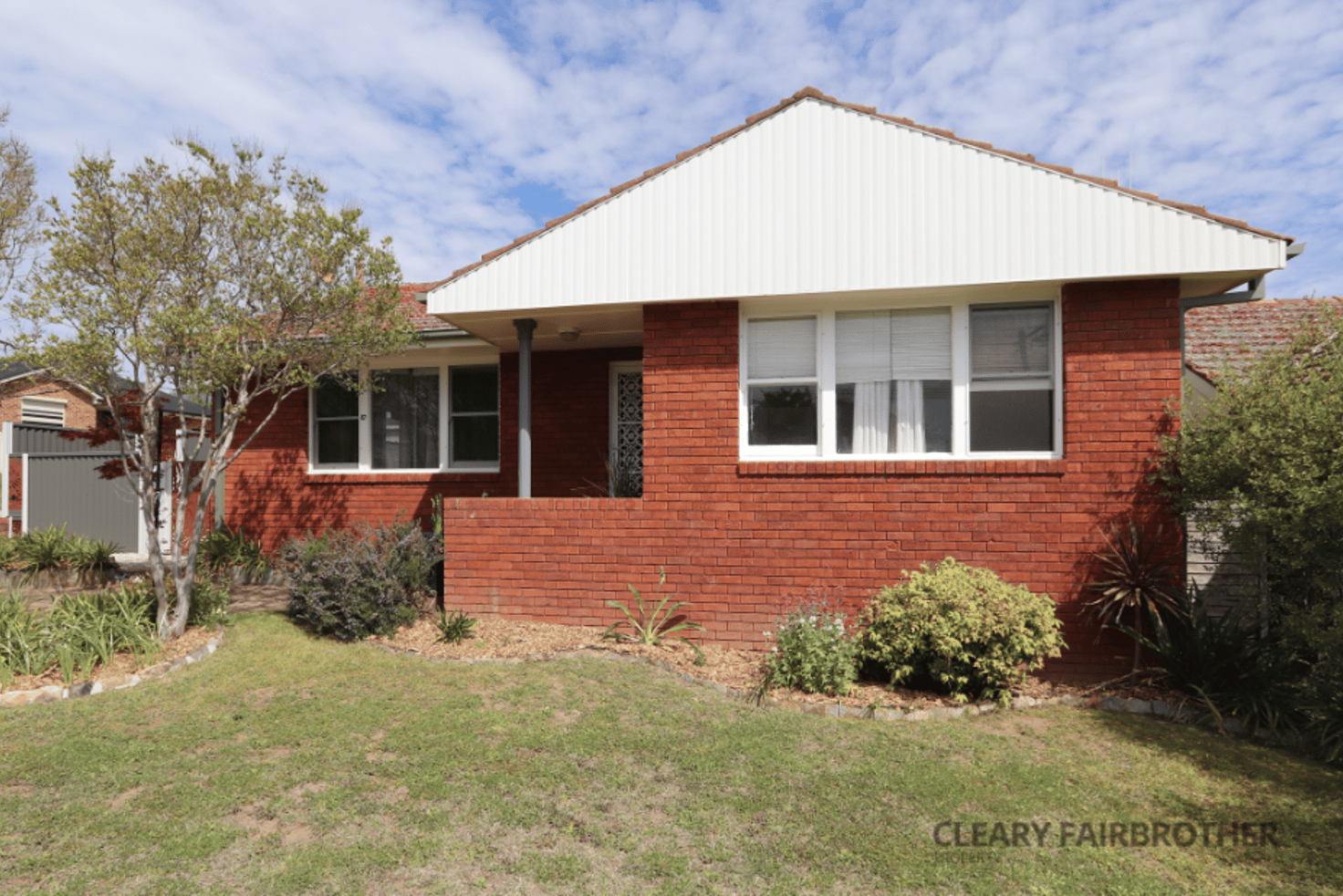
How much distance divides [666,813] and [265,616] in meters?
6.28

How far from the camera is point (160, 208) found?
6.84 metres

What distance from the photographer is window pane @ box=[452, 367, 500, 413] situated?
1106 centimetres

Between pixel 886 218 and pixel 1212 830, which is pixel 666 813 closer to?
pixel 1212 830

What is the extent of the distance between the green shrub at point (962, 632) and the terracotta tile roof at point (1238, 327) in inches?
150

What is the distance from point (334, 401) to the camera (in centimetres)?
1138

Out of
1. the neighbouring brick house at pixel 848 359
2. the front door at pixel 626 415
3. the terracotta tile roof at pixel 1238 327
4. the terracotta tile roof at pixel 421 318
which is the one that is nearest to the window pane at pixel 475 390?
the terracotta tile roof at pixel 421 318

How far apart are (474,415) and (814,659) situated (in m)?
6.87

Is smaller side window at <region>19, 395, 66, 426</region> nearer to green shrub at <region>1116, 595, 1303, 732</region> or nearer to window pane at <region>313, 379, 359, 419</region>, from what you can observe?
window pane at <region>313, 379, 359, 419</region>

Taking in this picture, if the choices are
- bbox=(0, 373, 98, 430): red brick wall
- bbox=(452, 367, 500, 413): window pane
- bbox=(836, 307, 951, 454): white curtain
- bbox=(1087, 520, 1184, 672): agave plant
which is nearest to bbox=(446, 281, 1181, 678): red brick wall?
bbox=(1087, 520, 1184, 672): agave plant

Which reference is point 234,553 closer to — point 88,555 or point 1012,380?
point 88,555

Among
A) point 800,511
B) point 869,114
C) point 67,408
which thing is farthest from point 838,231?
point 67,408

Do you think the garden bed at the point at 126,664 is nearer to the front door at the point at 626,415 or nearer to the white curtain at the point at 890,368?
the front door at the point at 626,415

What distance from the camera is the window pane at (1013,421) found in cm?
709

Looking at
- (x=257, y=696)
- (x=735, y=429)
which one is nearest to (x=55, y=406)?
(x=257, y=696)
